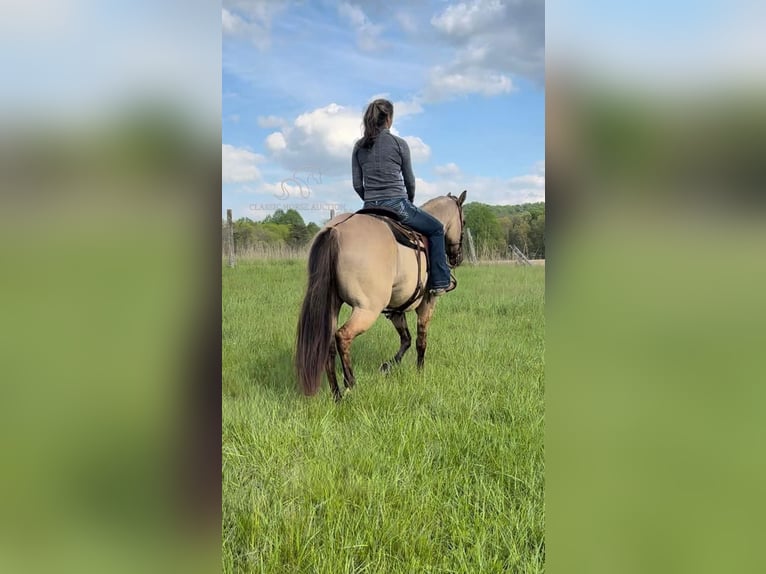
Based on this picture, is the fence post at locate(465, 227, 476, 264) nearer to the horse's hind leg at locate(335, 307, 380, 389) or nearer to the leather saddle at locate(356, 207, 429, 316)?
the leather saddle at locate(356, 207, 429, 316)

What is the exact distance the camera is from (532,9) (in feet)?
3.26

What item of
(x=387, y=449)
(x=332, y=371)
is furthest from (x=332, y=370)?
(x=387, y=449)

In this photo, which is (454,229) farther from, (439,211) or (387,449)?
(387,449)

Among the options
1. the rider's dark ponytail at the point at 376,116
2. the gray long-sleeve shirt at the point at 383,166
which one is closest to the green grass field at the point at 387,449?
the gray long-sleeve shirt at the point at 383,166

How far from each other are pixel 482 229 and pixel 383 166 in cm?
42

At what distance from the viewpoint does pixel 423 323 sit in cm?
204

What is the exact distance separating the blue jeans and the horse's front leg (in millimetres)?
84

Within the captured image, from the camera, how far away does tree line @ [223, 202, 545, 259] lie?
4.00 feet
